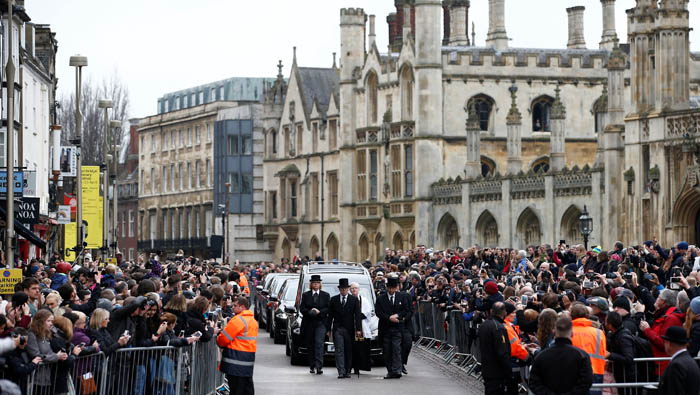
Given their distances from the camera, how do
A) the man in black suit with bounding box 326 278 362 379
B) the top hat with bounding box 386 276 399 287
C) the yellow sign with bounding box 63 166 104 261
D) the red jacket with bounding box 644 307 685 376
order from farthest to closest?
the yellow sign with bounding box 63 166 104 261, the top hat with bounding box 386 276 399 287, the man in black suit with bounding box 326 278 362 379, the red jacket with bounding box 644 307 685 376

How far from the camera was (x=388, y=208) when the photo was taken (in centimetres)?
6322

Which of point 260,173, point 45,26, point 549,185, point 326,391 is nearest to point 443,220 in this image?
point 549,185

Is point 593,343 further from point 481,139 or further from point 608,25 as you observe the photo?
point 608,25

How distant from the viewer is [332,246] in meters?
71.4

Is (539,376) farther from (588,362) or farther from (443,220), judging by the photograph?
(443,220)

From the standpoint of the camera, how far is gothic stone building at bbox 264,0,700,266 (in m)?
39.8

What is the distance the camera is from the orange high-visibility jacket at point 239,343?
A: 1672 cm

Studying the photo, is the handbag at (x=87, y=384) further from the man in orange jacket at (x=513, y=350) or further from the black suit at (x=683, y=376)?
the black suit at (x=683, y=376)

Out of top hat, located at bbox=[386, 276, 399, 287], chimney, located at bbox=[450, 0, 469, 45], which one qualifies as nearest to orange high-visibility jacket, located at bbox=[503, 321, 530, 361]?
top hat, located at bbox=[386, 276, 399, 287]

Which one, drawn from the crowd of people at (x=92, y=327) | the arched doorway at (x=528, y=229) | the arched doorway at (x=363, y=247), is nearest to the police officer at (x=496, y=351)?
the crowd of people at (x=92, y=327)

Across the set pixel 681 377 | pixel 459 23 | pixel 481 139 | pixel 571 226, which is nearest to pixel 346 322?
pixel 681 377

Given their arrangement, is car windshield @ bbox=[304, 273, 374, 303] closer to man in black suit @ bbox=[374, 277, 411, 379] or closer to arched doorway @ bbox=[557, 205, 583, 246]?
man in black suit @ bbox=[374, 277, 411, 379]

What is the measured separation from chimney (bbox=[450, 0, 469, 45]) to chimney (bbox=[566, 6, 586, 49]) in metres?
5.58

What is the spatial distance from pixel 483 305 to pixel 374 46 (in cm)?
4699
